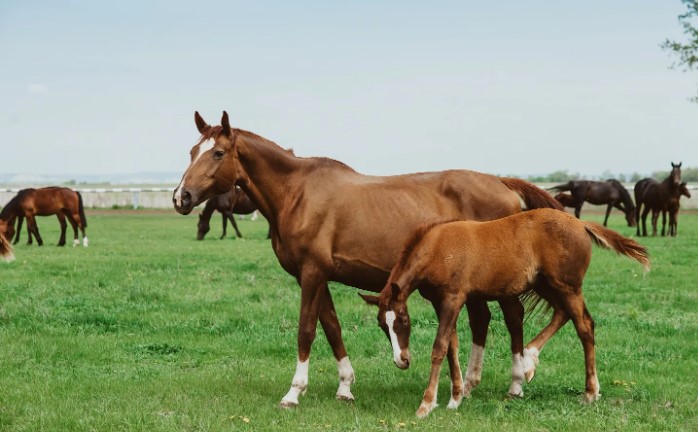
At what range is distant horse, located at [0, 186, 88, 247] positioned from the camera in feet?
85.4

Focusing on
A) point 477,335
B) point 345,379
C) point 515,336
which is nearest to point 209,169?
point 345,379

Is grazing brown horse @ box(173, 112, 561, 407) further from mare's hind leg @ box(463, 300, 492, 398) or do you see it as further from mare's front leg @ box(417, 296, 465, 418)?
mare's front leg @ box(417, 296, 465, 418)

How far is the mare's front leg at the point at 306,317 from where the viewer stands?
7.38 meters

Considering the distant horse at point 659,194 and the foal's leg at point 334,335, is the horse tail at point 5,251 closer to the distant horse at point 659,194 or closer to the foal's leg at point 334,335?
the foal's leg at point 334,335

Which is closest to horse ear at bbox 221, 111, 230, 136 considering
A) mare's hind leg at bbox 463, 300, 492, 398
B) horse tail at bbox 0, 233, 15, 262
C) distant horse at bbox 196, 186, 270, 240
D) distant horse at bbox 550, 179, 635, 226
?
mare's hind leg at bbox 463, 300, 492, 398

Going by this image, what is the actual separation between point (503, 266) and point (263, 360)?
327cm

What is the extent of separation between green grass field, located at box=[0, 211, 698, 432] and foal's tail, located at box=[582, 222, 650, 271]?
1.16 metres

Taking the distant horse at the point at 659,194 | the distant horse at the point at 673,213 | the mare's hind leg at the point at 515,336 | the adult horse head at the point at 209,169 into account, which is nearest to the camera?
the adult horse head at the point at 209,169

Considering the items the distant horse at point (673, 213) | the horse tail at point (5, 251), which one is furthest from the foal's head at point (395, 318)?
the distant horse at point (673, 213)

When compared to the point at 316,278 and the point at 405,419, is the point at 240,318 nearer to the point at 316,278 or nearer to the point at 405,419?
the point at 316,278

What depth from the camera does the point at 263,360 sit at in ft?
30.6

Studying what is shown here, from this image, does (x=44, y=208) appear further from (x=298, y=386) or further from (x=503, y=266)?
(x=503, y=266)

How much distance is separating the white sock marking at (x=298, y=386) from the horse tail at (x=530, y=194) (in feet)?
8.49

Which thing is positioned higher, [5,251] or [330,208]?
[330,208]
